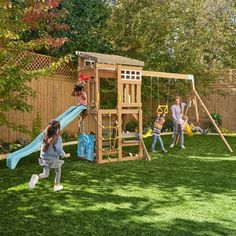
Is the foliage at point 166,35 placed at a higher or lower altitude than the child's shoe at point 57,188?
higher

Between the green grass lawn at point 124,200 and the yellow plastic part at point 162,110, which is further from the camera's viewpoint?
the yellow plastic part at point 162,110

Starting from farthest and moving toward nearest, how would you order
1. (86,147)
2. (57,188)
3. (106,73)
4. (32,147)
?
(106,73) → (86,147) → (32,147) → (57,188)

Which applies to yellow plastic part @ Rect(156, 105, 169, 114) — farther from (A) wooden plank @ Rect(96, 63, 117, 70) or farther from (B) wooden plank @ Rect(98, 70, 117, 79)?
(A) wooden plank @ Rect(96, 63, 117, 70)

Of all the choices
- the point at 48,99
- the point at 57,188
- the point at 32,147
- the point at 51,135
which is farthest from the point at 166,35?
the point at 57,188

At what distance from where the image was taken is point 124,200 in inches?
213

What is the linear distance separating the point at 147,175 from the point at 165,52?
9545mm

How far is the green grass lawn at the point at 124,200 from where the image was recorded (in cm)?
422

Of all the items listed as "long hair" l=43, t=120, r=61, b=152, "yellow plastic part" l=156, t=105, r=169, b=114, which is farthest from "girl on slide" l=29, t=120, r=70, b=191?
"yellow plastic part" l=156, t=105, r=169, b=114

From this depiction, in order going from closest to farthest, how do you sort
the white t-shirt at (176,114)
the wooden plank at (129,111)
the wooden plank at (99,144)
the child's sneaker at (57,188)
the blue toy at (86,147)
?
the child's sneaker at (57,188), the wooden plank at (99,144), the blue toy at (86,147), the wooden plank at (129,111), the white t-shirt at (176,114)

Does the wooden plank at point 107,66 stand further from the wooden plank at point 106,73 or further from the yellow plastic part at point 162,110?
the yellow plastic part at point 162,110

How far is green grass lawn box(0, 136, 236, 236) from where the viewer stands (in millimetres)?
4217

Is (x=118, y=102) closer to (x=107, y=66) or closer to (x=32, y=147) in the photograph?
(x=107, y=66)

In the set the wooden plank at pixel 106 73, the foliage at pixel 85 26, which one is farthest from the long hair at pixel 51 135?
the foliage at pixel 85 26

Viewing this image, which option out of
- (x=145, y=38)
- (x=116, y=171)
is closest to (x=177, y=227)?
(x=116, y=171)
